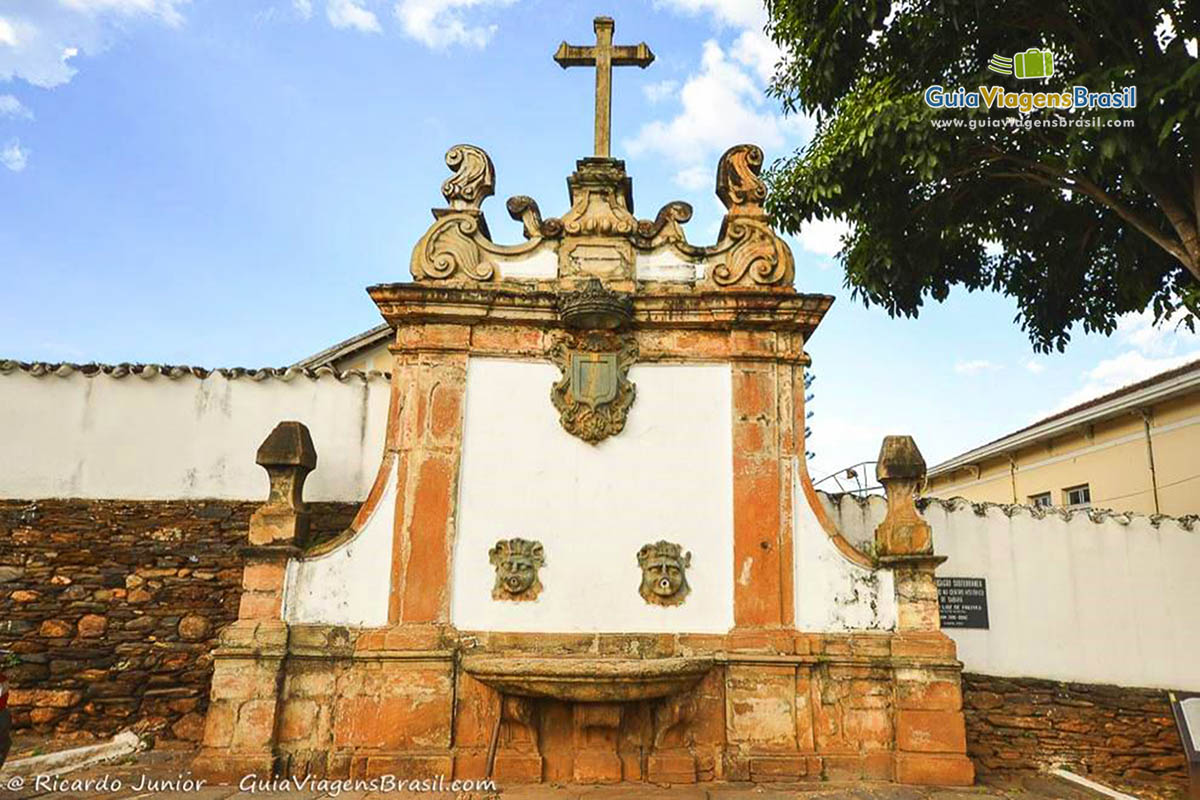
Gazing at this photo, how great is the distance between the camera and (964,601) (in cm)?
839

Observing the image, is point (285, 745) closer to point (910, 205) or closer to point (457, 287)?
point (457, 287)

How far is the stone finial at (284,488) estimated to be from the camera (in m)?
6.30

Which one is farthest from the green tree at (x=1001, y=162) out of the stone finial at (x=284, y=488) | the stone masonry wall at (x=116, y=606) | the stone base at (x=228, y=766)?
the stone base at (x=228, y=766)

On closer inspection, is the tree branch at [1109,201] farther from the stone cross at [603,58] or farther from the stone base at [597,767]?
the stone base at [597,767]

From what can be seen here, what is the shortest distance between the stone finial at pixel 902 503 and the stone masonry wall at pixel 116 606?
5143 mm

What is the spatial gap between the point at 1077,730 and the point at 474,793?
6156 mm

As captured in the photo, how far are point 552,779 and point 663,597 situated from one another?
5.14 ft

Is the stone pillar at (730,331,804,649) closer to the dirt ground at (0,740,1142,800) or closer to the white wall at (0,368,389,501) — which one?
the dirt ground at (0,740,1142,800)

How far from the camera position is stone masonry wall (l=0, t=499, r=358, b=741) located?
7.42 metres

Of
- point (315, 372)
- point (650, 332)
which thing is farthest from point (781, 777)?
point (315, 372)

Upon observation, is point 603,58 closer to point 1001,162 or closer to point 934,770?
point 1001,162

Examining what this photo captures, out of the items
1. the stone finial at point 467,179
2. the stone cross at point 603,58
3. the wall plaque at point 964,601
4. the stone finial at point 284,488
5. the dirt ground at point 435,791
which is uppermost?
the stone cross at point 603,58

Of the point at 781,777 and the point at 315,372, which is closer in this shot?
the point at 781,777

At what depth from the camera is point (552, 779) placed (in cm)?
593
